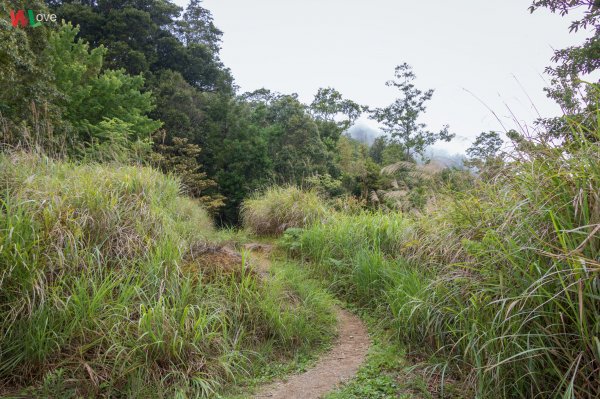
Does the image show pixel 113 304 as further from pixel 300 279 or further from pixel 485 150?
pixel 485 150

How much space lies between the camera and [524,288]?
2365mm

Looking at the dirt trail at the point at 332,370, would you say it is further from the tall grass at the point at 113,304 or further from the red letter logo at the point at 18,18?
the red letter logo at the point at 18,18

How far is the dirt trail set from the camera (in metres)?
3.12

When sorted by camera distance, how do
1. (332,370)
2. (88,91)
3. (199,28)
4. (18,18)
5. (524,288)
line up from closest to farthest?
(524,288)
(332,370)
(18,18)
(88,91)
(199,28)

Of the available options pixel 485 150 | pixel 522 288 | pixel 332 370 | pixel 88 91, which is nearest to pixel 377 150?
pixel 88 91

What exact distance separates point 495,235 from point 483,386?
0.99 meters

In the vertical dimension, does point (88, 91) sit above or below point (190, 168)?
above

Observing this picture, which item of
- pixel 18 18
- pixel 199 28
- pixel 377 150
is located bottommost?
pixel 18 18

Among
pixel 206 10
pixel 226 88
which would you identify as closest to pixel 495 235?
pixel 226 88

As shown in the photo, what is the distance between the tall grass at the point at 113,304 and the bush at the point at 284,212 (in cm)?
399

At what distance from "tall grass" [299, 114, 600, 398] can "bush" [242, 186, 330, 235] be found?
14.8ft

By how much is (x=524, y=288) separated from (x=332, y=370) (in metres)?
1.87

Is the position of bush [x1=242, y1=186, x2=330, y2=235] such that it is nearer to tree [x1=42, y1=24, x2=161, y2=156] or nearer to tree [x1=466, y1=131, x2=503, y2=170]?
tree [x1=466, y1=131, x2=503, y2=170]

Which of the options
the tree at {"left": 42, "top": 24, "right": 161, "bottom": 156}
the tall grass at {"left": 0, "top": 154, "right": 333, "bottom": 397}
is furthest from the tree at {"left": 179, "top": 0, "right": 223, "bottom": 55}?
the tall grass at {"left": 0, "top": 154, "right": 333, "bottom": 397}
